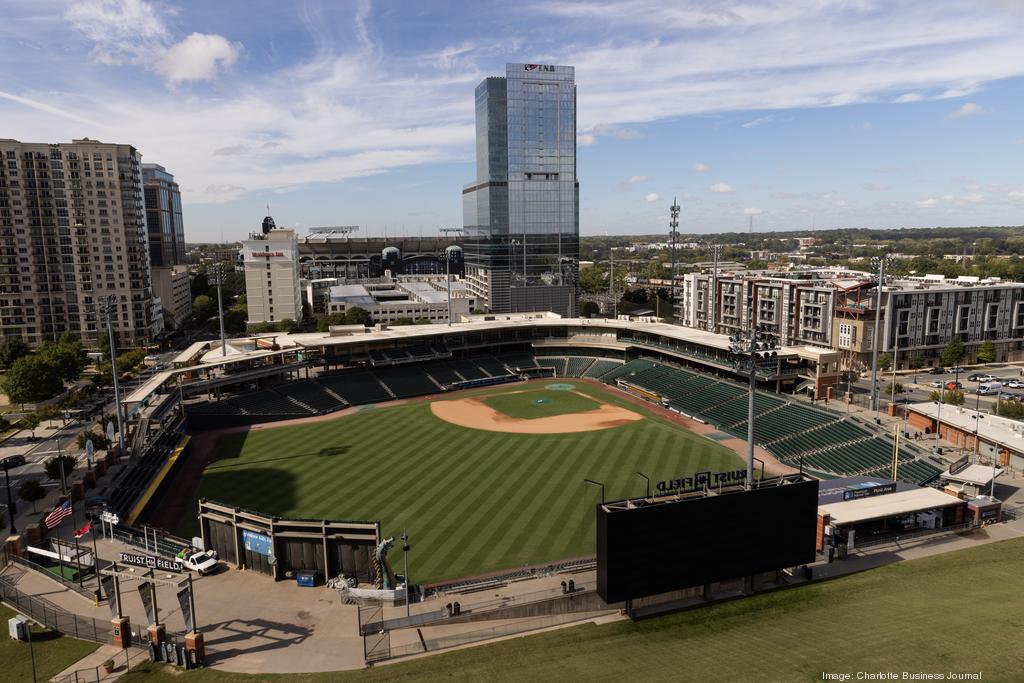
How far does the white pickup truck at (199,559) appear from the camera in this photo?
127 feet

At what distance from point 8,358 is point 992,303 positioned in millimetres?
159600

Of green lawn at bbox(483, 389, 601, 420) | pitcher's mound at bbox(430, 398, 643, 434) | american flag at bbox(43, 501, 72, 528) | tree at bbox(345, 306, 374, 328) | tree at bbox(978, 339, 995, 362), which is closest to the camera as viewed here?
american flag at bbox(43, 501, 72, 528)

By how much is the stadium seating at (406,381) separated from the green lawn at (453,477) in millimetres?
11377

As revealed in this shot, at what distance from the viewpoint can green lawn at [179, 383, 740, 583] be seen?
42.3 metres

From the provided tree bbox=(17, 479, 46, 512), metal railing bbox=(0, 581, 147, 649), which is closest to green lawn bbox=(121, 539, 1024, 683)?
metal railing bbox=(0, 581, 147, 649)

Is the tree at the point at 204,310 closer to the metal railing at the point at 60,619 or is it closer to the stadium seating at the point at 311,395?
the stadium seating at the point at 311,395

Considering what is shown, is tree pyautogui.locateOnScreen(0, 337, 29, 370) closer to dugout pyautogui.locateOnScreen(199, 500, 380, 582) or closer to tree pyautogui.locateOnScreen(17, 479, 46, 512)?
tree pyautogui.locateOnScreen(17, 479, 46, 512)

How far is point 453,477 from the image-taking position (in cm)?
5453

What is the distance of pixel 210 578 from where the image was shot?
3847 centimetres

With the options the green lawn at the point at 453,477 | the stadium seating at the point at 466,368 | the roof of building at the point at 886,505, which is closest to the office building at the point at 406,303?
the stadium seating at the point at 466,368

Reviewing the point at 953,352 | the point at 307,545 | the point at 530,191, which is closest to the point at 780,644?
the point at 307,545

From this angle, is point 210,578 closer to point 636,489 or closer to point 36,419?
point 636,489

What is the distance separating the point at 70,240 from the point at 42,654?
121794 millimetres

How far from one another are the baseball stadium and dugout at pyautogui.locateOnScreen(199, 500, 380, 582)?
19cm
